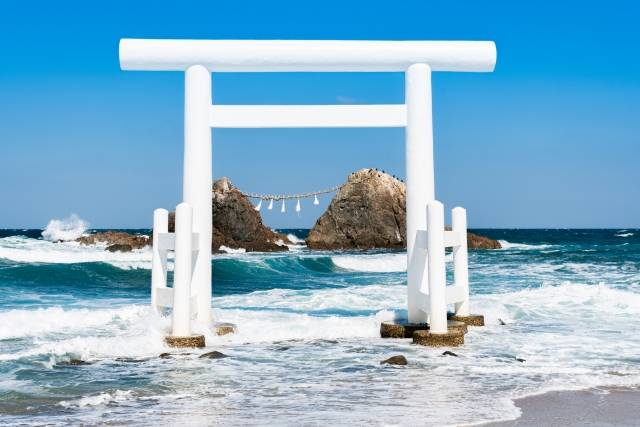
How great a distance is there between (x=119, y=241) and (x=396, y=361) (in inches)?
1544

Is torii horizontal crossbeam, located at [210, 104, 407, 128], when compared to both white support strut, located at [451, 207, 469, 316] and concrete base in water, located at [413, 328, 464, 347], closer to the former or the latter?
white support strut, located at [451, 207, 469, 316]

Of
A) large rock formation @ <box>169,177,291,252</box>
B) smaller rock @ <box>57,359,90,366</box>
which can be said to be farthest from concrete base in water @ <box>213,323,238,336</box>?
large rock formation @ <box>169,177,291,252</box>

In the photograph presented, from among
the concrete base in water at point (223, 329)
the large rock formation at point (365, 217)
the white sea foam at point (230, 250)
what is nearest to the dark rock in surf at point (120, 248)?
the white sea foam at point (230, 250)

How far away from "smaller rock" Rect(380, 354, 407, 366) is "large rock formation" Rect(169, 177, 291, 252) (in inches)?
1437

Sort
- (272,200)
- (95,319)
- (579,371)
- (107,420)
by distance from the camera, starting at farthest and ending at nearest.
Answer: (272,200), (95,319), (579,371), (107,420)

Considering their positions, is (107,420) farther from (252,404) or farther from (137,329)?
(137,329)

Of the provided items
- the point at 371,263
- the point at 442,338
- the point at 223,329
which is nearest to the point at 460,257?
the point at 442,338

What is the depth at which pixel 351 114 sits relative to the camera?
329 inches

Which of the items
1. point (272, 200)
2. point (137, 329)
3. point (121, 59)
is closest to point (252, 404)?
point (137, 329)

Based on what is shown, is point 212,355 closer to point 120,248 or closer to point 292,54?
point 292,54

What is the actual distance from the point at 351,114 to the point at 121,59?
2.69m

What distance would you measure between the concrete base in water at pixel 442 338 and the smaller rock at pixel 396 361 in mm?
973

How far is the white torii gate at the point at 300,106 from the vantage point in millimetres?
8312

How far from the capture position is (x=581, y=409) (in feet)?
16.9
